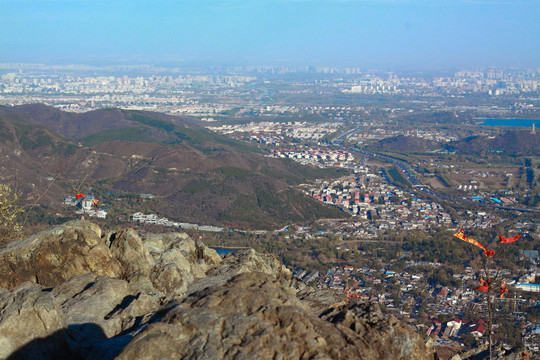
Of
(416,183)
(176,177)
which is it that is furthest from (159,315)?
(416,183)

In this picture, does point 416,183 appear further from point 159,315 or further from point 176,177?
point 159,315

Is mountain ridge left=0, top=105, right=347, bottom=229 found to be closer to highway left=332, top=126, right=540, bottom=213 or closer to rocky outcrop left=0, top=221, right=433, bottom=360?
highway left=332, top=126, right=540, bottom=213

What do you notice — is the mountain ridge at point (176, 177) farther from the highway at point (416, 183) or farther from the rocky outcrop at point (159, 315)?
the rocky outcrop at point (159, 315)

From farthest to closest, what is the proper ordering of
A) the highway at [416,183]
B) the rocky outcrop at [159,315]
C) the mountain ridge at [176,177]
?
1. the highway at [416,183]
2. the mountain ridge at [176,177]
3. the rocky outcrop at [159,315]

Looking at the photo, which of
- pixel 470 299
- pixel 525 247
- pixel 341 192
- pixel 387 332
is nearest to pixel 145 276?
pixel 387 332

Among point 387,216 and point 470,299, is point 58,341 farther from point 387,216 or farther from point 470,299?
point 387,216

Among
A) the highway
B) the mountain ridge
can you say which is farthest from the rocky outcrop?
the highway

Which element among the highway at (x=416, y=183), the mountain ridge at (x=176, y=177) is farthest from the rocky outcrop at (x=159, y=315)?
the highway at (x=416, y=183)

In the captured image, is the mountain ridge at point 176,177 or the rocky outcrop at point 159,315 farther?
the mountain ridge at point 176,177
